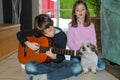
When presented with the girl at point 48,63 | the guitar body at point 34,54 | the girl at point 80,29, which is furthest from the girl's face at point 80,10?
→ the guitar body at point 34,54

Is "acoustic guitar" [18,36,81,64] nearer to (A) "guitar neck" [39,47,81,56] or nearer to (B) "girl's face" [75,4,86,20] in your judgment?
(A) "guitar neck" [39,47,81,56]

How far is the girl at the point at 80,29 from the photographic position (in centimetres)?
162

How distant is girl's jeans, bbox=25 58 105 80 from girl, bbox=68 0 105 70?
205 millimetres

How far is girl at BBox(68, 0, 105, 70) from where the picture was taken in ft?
5.33

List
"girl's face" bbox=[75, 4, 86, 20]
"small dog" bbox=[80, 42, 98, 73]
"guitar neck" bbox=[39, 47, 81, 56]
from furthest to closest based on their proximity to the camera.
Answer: "girl's face" bbox=[75, 4, 86, 20], "small dog" bbox=[80, 42, 98, 73], "guitar neck" bbox=[39, 47, 81, 56]

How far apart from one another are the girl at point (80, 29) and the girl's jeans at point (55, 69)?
21cm

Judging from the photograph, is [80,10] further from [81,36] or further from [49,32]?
[49,32]

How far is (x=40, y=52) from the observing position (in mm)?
1411

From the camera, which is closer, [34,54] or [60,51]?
[60,51]

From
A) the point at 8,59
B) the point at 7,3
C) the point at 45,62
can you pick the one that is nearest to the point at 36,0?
the point at 7,3

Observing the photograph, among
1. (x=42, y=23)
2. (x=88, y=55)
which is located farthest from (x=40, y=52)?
(x=88, y=55)

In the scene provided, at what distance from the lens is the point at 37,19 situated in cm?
142

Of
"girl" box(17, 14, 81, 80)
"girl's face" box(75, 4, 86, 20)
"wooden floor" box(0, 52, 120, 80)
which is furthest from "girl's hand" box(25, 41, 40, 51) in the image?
"girl's face" box(75, 4, 86, 20)

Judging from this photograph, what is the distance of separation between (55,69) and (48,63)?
0.06m
